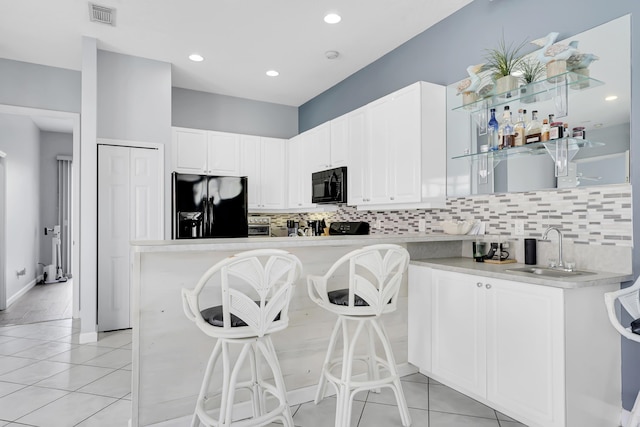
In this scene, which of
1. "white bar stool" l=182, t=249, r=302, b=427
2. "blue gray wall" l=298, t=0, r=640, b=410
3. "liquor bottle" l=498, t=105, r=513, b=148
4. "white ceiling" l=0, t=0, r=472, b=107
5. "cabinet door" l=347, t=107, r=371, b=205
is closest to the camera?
"white bar stool" l=182, t=249, r=302, b=427

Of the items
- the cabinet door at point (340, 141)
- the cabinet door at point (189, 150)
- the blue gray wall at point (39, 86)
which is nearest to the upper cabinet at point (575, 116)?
the cabinet door at point (340, 141)

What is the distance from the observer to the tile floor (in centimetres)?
222

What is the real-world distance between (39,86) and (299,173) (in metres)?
3.12

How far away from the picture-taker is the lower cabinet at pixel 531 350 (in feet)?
6.32

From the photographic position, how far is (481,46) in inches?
121

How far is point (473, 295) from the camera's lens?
2.38 metres

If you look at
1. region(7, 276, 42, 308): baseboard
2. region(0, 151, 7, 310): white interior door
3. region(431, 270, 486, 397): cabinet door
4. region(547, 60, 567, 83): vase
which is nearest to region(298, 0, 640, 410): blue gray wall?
region(547, 60, 567, 83): vase

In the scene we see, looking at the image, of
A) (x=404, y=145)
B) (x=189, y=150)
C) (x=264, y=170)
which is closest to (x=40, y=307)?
(x=189, y=150)

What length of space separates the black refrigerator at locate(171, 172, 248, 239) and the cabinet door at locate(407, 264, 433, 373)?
8.19 feet

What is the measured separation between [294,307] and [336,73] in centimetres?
316

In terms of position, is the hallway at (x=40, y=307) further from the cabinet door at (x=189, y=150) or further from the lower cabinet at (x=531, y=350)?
the lower cabinet at (x=531, y=350)

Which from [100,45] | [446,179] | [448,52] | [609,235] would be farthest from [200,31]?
[609,235]

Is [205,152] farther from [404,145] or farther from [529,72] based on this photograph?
[529,72]

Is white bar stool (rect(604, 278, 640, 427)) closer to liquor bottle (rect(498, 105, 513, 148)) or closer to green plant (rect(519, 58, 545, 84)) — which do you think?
liquor bottle (rect(498, 105, 513, 148))
